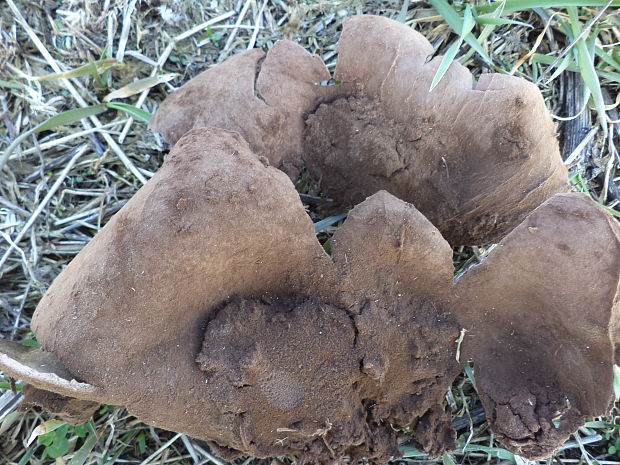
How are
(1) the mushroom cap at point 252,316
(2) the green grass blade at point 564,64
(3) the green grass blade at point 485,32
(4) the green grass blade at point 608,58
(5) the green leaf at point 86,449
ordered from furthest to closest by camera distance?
(4) the green grass blade at point 608,58 → (2) the green grass blade at point 564,64 → (3) the green grass blade at point 485,32 → (5) the green leaf at point 86,449 → (1) the mushroom cap at point 252,316

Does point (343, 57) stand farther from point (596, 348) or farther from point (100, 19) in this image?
point (596, 348)

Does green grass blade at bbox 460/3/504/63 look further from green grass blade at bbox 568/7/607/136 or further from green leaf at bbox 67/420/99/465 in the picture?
green leaf at bbox 67/420/99/465

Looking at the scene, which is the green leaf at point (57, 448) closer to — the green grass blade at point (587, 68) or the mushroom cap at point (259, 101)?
the mushroom cap at point (259, 101)

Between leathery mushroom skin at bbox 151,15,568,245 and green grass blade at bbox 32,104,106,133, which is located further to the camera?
green grass blade at bbox 32,104,106,133

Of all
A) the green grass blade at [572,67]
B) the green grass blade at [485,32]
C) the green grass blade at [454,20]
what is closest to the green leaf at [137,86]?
the green grass blade at [454,20]

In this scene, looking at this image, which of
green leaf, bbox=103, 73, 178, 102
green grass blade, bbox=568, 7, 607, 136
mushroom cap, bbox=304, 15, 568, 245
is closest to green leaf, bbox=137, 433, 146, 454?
mushroom cap, bbox=304, 15, 568, 245

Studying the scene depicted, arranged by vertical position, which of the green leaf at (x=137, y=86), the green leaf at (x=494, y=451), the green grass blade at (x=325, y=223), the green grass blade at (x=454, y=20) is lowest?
the green leaf at (x=494, y=451)
